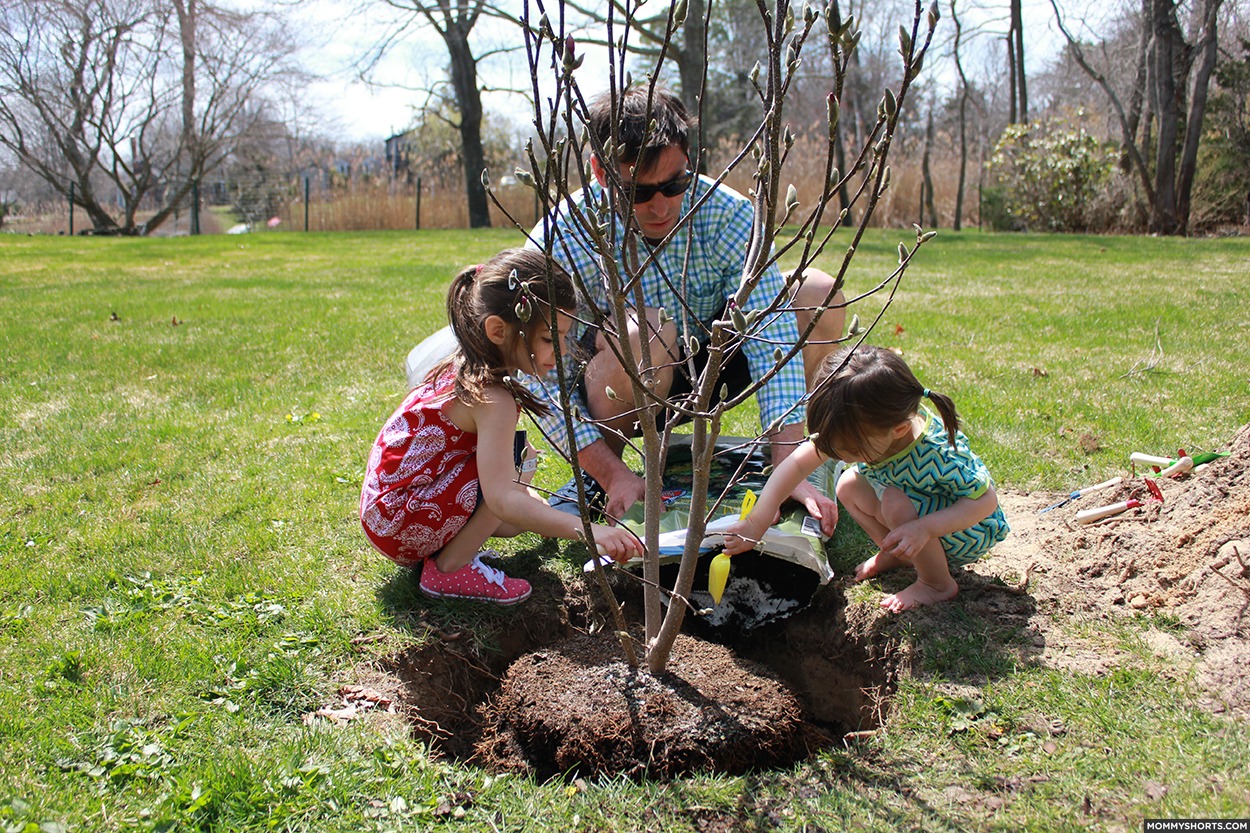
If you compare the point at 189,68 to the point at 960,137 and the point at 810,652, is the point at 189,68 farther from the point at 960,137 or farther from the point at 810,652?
the point at 810,652

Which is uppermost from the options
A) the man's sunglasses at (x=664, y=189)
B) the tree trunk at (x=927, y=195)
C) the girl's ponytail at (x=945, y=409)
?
the tree trunk at (x=927, y=195)

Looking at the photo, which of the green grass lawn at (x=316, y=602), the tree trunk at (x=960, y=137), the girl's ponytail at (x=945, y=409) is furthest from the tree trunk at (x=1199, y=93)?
the girl's ponytail at (x=945, y=409)

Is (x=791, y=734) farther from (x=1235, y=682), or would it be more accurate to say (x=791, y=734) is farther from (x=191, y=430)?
(x=191, y=430)

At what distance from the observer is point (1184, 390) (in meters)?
4.39

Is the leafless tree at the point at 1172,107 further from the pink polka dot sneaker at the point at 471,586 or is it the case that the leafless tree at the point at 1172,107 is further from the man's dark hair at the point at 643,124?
the pink polka dot sneaker at the point at 471,586

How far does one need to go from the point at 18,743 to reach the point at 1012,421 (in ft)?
12.3

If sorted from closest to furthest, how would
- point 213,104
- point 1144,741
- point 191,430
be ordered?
point 1144,741, point 191,430, point 213,104

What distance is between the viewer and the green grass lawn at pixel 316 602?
1.81m

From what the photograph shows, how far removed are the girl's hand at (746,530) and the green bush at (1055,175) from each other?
15383 mm

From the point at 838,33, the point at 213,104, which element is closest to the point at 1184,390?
the point at 838,33

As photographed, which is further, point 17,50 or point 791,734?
point 17,50

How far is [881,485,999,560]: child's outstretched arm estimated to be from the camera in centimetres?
240

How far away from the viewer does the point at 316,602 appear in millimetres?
2615

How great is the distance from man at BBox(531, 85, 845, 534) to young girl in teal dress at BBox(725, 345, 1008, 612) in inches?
5.2
